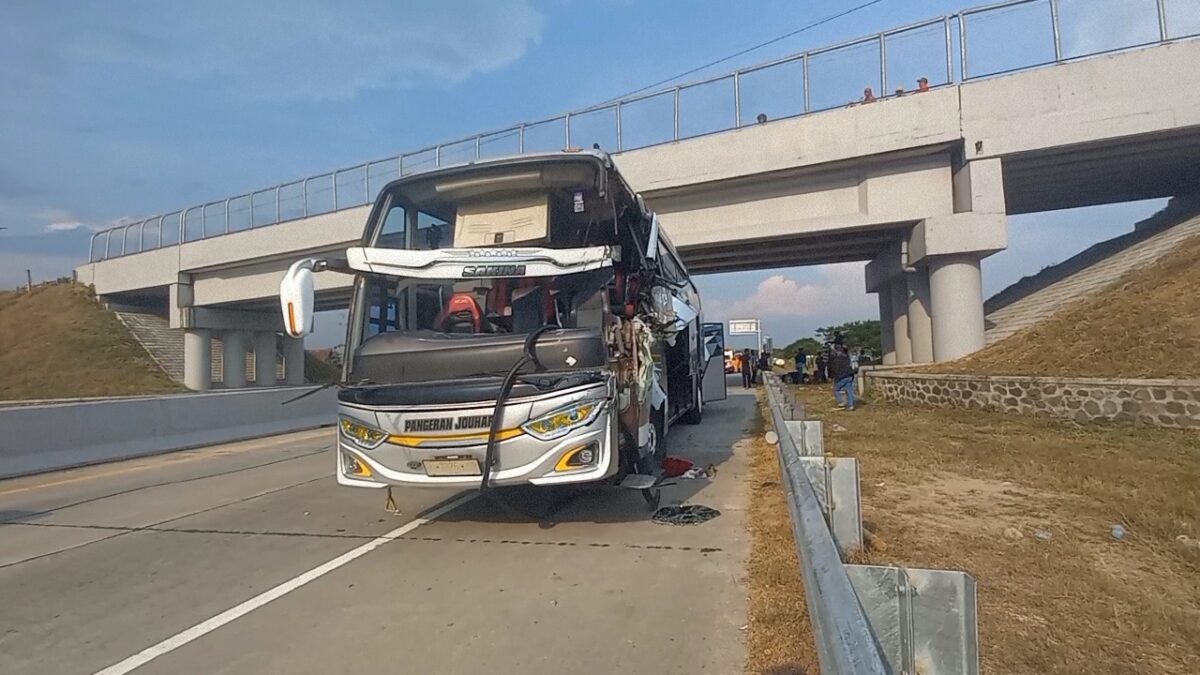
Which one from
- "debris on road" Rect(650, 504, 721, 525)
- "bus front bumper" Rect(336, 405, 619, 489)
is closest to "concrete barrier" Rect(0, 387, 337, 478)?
"bus front bumper" Rect(336, 405, 619, 489)

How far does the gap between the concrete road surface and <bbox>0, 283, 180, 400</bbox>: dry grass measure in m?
34.5

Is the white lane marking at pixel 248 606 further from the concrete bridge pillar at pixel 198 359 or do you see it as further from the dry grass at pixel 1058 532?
the concrete bridge pillar at pixel 198 359

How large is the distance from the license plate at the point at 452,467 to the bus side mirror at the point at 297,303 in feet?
4.77

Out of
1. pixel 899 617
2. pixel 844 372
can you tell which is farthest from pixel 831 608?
pixel 844 372

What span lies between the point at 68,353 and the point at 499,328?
43679 mm

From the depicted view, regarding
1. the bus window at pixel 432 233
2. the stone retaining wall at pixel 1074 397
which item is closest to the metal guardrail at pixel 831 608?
the bus window at pixel 432 233

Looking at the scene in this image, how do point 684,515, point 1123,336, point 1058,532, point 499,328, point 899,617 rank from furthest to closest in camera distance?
point 1123,336 → point 684,515 → point 499,328 → point 1058,532 → point 899,617

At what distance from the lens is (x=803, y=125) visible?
21.3 metres

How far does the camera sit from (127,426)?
47.4ft

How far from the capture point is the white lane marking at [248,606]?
4.23m

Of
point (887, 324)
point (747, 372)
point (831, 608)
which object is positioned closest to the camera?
point (831, 608)

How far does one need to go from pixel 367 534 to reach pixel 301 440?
1068cm

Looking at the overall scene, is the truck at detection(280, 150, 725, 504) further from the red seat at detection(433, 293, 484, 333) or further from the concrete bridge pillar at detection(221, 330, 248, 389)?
the concrete bridge pillar at detection(221, 330, 248, 389)

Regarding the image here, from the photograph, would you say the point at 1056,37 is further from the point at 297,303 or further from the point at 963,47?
the point at 297,303
